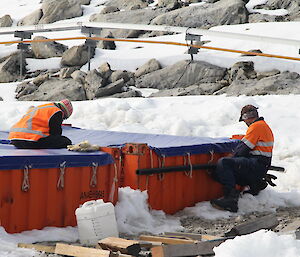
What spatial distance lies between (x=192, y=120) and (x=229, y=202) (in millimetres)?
4869

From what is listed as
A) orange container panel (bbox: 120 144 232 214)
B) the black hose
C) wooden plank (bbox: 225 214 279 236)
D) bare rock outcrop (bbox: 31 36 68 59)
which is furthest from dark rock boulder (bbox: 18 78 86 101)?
wooden plank (bbox: 225 214 279 236)

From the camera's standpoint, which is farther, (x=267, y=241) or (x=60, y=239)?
(x=60, y=239)

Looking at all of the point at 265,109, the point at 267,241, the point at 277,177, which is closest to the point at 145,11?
the point at 265,109

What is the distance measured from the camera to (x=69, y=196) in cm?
688

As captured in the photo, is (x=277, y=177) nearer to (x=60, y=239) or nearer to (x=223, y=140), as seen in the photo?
(x=223, y=140)

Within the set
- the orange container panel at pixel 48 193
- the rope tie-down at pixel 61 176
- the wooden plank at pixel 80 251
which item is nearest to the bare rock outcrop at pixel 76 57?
the orange container panel at pixel 48 193

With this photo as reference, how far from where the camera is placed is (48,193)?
665 centimetres

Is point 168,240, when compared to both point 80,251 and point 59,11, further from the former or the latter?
point 59,11

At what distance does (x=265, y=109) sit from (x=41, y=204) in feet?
26.7

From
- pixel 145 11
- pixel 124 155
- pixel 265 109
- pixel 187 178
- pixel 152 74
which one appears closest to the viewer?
pixel 124 155

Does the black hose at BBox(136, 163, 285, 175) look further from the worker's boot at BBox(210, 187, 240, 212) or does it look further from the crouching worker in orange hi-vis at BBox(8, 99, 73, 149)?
the crouching worker in orange hi-vis at BBox(8, 99, 73, 149)

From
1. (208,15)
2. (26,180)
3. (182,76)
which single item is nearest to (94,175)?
(26,180)

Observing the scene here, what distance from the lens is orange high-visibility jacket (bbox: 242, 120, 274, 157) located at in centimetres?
857

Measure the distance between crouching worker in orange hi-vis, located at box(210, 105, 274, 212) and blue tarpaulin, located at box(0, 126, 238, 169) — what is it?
17.8 inches
